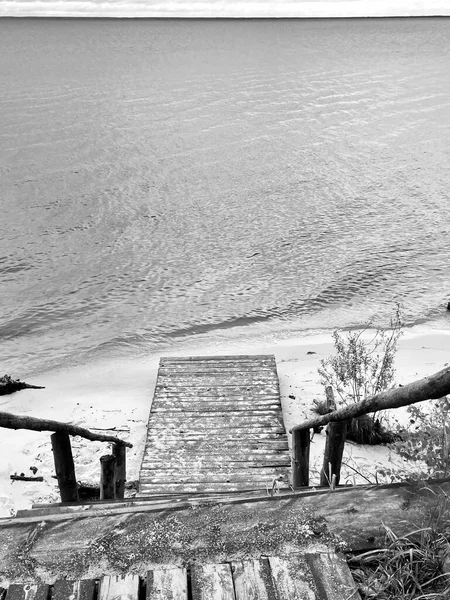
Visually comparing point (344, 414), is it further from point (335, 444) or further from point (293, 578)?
point (293, 578)

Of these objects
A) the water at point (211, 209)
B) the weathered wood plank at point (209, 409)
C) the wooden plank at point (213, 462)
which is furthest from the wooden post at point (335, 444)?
the water at point (211, 209)

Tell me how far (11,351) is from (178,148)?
675 inches

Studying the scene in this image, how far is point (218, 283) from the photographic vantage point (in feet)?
52.5

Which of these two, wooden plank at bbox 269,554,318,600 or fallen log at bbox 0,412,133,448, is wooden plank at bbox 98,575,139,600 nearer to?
wooden plank at bbox 269,554,318,600

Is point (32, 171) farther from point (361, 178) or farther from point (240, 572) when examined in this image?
point (240, 572)

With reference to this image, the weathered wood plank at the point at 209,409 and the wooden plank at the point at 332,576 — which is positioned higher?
the wooden plank at the point at 332,576

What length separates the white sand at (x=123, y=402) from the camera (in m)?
7.44

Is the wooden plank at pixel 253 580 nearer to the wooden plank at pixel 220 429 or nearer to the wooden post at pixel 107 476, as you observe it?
the wooden post at pixel 107 476

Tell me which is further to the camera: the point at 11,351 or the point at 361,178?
the point at 361,178

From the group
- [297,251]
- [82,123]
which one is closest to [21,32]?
[82,123]

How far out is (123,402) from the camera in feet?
33.4

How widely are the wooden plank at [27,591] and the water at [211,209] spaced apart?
34.4ft

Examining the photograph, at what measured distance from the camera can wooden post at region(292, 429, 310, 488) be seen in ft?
17.6

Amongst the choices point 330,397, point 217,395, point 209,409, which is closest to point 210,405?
point 209,409
